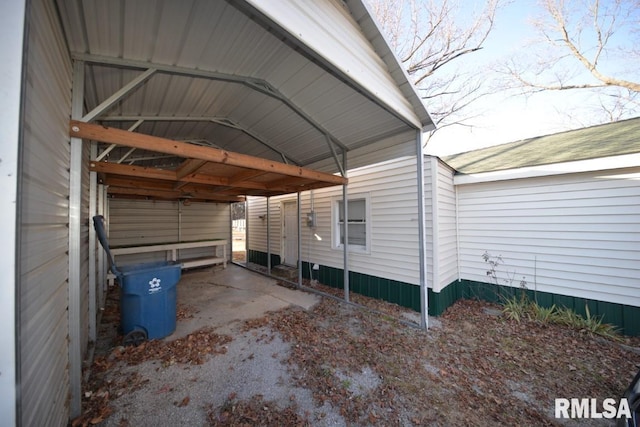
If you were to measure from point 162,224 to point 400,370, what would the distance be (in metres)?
8.41

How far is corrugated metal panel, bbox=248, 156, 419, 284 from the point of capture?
4.50 metres

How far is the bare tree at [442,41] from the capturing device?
812 cm

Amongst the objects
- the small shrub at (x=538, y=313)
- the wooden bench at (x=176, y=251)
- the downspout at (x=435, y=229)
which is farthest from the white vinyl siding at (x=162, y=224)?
the small shrub at (x=538, y=313)

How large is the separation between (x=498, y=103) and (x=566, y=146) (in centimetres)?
535

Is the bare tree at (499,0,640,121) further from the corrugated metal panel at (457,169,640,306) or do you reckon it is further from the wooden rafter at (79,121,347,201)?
the wooden rafter at (79,121,347,201)

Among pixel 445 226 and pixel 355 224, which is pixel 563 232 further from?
pixel 355 224

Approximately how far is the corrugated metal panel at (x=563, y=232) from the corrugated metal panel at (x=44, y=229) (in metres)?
6.15

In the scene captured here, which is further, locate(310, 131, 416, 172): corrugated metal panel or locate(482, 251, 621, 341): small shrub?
locate(310, 131, 416, 172): corrugated metal panel

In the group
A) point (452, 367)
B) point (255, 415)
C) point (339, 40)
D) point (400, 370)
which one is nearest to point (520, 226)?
point (452, 367)

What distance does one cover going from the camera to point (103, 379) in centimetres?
254

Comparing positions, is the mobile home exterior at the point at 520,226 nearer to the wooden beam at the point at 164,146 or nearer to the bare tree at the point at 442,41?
the wooden beam at the point at 164,146

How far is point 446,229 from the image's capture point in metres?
4.71

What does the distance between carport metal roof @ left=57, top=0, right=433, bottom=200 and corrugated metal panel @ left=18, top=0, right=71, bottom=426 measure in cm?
49

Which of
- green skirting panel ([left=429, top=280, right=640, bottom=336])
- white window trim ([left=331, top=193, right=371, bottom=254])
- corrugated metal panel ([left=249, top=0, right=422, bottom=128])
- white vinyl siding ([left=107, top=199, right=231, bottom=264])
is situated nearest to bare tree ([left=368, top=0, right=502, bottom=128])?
white window trim ([left=331, top=193, right=371, bottom=254])
